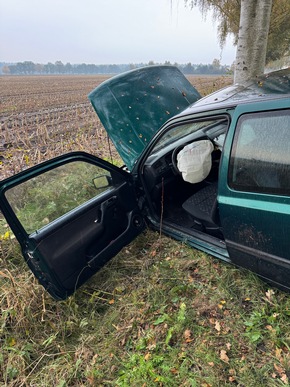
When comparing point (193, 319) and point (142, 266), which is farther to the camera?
point (142, 266)

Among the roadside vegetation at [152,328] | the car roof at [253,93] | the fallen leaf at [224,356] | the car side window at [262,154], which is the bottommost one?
the roadside vegetation at [152,328]

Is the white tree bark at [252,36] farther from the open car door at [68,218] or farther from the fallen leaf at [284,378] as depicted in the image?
the fallen leaf at [284,378]

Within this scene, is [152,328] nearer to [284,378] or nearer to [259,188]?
[284,378]

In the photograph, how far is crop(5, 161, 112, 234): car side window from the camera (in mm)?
2395

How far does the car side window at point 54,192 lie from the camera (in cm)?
239

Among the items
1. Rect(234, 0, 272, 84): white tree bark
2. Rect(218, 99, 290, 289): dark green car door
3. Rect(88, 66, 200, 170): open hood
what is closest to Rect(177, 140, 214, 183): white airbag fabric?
Rect(218, 99, 290, 289): dark green car door

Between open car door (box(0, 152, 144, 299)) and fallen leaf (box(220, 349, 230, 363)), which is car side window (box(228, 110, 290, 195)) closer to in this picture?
fallen leaf (box(220, 349, 230, 363))

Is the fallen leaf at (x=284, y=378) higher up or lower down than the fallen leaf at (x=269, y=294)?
lower down

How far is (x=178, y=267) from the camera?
283cm

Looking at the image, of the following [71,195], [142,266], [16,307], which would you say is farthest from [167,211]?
[16,307]

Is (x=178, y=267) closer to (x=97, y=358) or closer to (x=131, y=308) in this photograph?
(x=131, y=308)

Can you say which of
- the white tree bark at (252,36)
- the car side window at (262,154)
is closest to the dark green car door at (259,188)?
the car side window at (262,154)

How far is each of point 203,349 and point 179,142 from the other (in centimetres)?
200

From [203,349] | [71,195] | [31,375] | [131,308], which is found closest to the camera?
[203,349]
